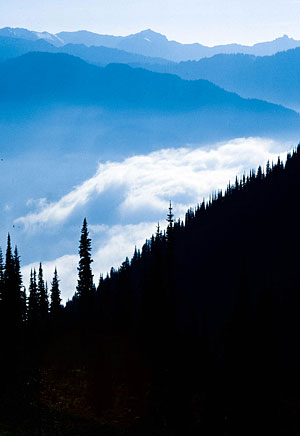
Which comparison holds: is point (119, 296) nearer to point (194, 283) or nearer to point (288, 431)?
point (288, 431)

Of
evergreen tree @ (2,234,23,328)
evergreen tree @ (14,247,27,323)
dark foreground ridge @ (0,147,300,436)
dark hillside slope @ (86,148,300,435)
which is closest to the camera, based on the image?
dark hillside slope @ (86,148,300,435)

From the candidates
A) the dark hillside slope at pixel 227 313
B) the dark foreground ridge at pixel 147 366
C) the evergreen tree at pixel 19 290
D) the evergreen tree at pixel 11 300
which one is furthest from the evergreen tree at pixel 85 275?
the evergreen tree at pixel 19 290

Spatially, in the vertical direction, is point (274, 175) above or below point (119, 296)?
above

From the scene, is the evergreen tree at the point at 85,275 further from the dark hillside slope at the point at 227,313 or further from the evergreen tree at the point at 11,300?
the evergreen tree at the point at 11,300

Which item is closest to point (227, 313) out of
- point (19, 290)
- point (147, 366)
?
point (147, 366)

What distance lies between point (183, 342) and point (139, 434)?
1297 cm

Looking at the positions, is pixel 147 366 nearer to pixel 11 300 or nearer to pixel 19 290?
pixel 19 290

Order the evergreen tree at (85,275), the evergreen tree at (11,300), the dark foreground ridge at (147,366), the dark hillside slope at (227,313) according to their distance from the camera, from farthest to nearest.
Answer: the evergreen tree at (11,300) < the evergreen tree at (85,275) < the dark foreground ridge at (147,366) < the dark hillside slope at (227,313)

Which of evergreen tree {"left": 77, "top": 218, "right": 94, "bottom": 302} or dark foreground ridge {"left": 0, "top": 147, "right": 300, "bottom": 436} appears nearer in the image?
dark foreground ridge {"left": 0, "top": 147, "right": 300, "bottom": 436}

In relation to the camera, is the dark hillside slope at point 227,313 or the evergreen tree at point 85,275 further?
the evergreen tree at point 85,275

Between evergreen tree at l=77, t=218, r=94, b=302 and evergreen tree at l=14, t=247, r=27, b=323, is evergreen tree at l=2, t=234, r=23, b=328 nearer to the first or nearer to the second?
evergreen tree at l=14, t=247, r=27, b=323

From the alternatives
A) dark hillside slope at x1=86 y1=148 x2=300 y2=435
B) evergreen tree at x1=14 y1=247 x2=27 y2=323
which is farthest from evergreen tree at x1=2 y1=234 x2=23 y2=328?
dark hillside slope at x1=86 y1=148 x2=300 y2=435

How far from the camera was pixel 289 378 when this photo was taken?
6481 centimetres

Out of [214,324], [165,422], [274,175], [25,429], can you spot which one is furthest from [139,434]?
[274,175]
